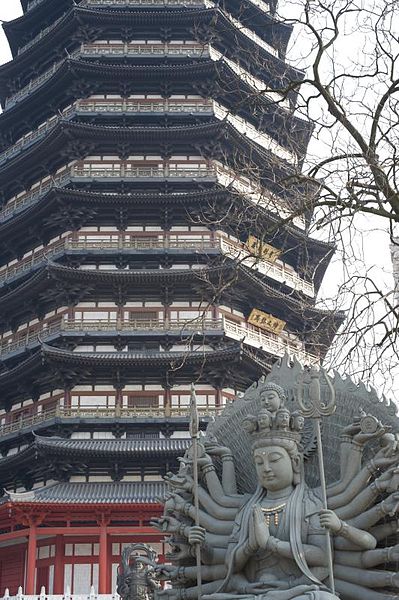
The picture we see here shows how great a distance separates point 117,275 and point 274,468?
18.9 m

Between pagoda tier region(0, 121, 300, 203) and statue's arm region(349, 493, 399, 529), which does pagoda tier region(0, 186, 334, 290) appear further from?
statue's arm region(349, 493, 399, 529)

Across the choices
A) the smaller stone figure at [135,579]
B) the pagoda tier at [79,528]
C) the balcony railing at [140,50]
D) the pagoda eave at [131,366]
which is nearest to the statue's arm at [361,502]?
the smaller stone figure at [135,579]

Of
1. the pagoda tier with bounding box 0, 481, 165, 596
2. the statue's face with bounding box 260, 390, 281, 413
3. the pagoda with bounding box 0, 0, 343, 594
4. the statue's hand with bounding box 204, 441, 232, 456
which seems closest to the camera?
the statue's face with bounding box 260, 390, 281, 413

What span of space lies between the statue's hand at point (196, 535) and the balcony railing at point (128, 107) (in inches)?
894

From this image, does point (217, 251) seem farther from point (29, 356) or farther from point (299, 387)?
point (299, 387)

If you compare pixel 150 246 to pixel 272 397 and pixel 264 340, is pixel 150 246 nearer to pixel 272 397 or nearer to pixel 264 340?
pixel 264 340

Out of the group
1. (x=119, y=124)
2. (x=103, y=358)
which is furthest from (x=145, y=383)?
(x=119, y=124)

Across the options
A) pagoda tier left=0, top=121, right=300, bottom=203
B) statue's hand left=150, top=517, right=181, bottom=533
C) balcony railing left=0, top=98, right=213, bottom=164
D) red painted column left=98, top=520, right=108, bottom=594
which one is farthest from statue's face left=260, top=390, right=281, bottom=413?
balcony railing left=0, top=98, right=213, bottom=164

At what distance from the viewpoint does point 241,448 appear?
6.60 m

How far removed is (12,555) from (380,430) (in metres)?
20.3

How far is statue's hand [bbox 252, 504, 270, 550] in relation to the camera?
5.48 meters

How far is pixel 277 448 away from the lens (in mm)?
5910

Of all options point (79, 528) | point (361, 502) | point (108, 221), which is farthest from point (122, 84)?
point (361, 502)

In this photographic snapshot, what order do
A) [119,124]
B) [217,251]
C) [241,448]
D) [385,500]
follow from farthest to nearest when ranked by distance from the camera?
[119,124]
[217,251]
[241,448]
[385,500]
